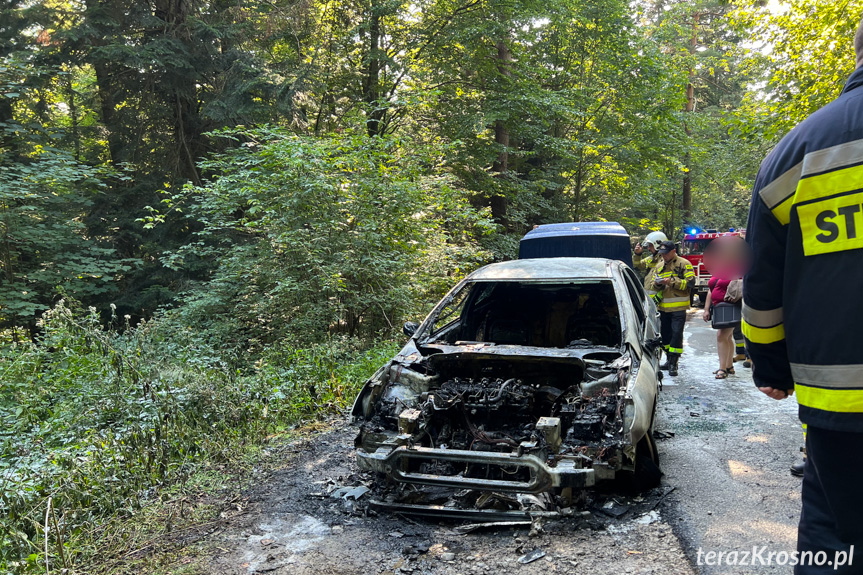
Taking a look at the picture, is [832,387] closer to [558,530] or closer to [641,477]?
[558,530]

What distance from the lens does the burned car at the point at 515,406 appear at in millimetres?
3293

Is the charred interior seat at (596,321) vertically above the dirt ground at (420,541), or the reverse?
the charred interior seat at (596,321)

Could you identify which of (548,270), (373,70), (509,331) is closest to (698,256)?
(373,70)

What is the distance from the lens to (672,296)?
24.0 feet

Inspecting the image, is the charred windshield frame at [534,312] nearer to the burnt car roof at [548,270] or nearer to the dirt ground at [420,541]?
the burnt car roof at [548,270]

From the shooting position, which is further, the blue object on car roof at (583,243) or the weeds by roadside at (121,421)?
the blue object on car roof at (583,243)

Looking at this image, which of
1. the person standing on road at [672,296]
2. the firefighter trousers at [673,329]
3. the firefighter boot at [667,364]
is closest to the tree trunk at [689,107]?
the person standing on road at [672,296]

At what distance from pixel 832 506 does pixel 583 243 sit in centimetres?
820

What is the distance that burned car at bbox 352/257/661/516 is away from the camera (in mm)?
3293

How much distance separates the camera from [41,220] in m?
10.4

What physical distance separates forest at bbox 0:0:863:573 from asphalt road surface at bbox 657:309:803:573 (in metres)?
3.53

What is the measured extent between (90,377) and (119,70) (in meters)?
9.06

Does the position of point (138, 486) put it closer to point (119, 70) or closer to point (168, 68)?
point (168, 68)

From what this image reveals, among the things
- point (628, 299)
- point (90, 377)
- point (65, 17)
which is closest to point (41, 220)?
point (65, 17)
